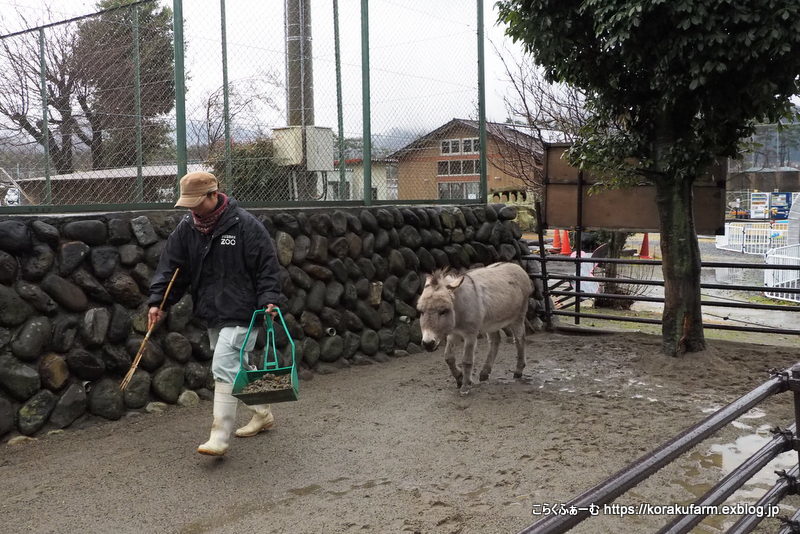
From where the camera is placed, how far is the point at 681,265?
23.6 feet

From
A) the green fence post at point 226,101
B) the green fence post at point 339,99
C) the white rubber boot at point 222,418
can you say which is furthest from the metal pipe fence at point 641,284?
the white rubber boot at point 222,418

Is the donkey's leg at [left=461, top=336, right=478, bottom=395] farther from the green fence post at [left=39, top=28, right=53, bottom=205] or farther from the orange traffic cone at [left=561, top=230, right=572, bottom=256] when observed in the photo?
the orange traffic cone at [left=561, top=230, right=572, bottom=256]

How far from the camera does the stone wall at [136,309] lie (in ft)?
15.8

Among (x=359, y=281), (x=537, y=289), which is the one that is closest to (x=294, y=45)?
(x=359, y=281)

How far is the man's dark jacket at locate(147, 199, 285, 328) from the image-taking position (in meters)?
4.44

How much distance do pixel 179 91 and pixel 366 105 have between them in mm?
2554

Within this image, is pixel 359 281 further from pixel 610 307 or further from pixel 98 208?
pixel 610 307

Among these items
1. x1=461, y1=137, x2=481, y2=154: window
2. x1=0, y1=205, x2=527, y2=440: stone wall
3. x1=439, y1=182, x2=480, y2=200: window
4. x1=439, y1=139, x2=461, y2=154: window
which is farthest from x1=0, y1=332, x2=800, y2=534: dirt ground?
x1=461, y1=137, x2=481, y2=154: window

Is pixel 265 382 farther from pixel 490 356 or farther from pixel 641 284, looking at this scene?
pixel 641 284

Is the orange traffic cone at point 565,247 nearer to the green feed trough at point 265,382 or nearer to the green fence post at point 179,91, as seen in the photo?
the green fence post at point 179,91

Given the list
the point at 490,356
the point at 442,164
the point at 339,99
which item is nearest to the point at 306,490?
the point at 490,356

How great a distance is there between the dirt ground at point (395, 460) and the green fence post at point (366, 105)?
8.09 ft

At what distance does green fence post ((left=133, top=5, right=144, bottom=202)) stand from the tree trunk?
5.40 metres

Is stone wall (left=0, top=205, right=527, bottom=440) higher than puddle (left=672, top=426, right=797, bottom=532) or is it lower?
higher
